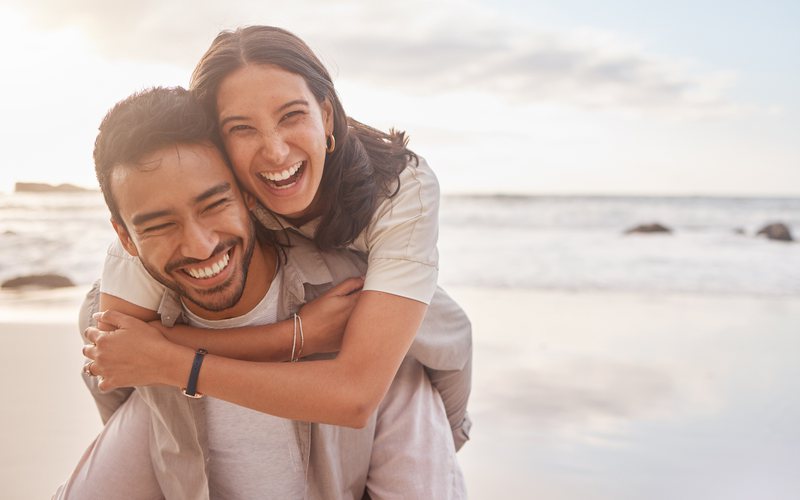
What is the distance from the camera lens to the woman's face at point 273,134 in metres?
2.08

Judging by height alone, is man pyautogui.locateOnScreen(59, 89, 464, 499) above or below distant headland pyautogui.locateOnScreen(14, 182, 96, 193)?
below

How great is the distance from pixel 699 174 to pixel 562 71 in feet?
20.7

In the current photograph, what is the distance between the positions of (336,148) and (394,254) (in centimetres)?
44

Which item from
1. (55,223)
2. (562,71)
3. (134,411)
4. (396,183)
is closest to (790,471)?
(396,183)

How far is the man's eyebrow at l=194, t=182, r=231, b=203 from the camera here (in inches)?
78.2

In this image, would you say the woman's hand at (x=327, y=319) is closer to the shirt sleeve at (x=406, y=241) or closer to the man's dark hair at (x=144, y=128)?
the shirt sleeve at (x=406, y=241)

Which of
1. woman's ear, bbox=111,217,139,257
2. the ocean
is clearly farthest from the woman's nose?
the ocean

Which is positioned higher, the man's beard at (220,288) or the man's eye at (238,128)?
the man's eye at (238,128)

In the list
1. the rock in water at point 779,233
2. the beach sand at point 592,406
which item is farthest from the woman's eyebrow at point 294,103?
the rock in water at point 779,233

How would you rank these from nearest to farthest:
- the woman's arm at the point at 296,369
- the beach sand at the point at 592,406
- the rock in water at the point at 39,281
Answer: the woman's arm at the point at 296,369, the beach sand at the point at 592,406, the rock in water at the point at 39,281

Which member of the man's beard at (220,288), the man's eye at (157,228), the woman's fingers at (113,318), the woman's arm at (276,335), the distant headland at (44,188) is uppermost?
the distant headland at (44,188)

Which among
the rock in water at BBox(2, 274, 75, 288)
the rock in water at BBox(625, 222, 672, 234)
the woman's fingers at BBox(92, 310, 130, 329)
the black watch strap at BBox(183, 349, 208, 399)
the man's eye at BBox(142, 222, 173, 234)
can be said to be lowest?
the rock in water at BBox(2, 274, 75, 288)

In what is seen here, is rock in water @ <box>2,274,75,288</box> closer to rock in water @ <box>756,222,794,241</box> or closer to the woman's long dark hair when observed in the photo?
the woman's long dark hair

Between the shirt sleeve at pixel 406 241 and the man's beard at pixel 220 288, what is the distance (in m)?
0.36
